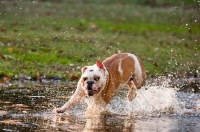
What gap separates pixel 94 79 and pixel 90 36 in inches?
383

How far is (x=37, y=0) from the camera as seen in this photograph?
2652 centimetres

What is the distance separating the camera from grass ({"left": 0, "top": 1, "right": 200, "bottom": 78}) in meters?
12.8

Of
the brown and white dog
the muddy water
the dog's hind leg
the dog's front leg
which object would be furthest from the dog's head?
the dog's hind leg

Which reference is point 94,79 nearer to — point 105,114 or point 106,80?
point 106,80

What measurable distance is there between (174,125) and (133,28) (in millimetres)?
13823

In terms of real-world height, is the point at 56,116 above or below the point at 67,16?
below

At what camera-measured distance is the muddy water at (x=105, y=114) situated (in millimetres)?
6758

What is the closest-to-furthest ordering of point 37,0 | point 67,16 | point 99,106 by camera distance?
1. point 99,106
2. point 67,16
3. point 37,0

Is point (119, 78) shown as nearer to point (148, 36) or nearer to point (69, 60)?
point (69, 60)

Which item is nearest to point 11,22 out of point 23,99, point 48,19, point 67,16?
point 48,19

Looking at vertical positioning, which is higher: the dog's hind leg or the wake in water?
the dog's hind leg

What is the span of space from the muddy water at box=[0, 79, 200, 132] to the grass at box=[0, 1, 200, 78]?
187cm

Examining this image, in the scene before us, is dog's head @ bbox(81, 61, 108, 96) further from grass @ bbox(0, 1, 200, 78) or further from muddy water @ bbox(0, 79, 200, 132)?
grass @ bbox(0, 1, 200, 78)

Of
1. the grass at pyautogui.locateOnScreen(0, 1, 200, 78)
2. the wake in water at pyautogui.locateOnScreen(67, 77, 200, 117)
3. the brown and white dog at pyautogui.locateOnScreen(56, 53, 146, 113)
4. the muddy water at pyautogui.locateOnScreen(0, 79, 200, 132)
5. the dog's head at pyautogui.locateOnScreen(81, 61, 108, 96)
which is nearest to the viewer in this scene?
the muddy water at pyautogui.locateOnScreen(0, 79, 200, 132)
